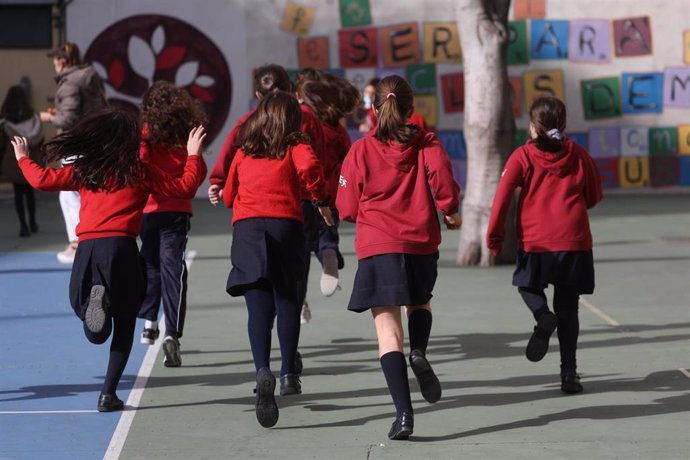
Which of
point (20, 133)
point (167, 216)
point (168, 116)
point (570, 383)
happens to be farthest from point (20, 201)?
point (570, 383)

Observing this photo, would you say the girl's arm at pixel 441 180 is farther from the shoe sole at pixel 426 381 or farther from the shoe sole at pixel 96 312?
the shoe sole at pixel 96 312

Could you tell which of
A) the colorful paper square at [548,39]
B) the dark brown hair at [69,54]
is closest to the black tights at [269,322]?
the dark brown hair at [69,54]

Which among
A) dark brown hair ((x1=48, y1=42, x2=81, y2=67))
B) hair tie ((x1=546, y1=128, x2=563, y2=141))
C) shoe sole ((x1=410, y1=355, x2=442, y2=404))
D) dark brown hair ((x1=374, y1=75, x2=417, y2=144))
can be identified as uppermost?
dark brown hair ((x1=48, y1=42, x2=81, y2=67))

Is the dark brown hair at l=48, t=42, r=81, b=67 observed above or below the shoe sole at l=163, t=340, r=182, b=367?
above

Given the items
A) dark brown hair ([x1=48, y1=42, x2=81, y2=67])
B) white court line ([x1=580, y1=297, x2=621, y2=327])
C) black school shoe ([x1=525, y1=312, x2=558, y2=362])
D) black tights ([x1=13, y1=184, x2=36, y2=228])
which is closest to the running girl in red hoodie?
black school shoe ([x1=525, y1=312, x2=558, y2=362])

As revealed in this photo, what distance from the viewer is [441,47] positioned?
22297 mm

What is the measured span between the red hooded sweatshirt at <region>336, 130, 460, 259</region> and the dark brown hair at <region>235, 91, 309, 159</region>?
53 centimetres

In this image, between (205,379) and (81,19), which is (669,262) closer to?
(205,379)

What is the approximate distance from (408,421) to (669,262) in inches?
306

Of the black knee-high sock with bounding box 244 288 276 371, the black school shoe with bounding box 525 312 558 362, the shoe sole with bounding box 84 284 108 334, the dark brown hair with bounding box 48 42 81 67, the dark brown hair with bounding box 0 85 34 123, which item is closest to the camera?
the shoe sole with bounding box 84 284 108 334

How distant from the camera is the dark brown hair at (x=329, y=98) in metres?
8.99

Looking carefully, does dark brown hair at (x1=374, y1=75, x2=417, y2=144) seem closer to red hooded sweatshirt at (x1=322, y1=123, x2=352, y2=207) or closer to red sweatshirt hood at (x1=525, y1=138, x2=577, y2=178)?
red sweatshirt hood at (x1=525, y1=138, x2=577, y2=178)

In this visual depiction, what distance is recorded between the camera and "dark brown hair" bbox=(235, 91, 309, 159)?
23.8 feet

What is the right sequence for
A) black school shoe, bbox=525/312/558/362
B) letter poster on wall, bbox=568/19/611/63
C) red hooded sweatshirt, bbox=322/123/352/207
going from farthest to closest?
1. letter poster on wall, bbox=568/19/611/63
2. red hooded sweatshirt, bbox=322/123/352/207
3. black school shoe, bbox=525/312/558/362
